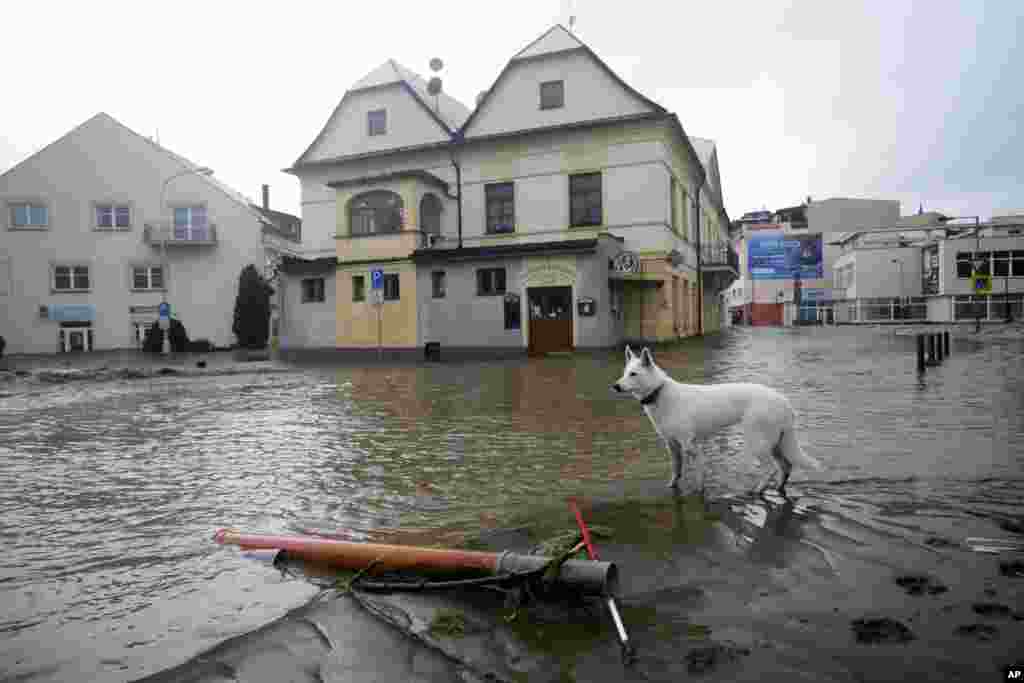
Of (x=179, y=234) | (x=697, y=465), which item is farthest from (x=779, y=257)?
(x=697, y=465)

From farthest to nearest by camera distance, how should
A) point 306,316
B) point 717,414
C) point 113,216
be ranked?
point 113,216 → point 306,316 → point 717,414

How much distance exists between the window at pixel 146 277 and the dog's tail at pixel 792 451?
4353 cm

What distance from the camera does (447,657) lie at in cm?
311

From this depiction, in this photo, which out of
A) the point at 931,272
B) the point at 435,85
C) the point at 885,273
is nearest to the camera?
the point at 435,85

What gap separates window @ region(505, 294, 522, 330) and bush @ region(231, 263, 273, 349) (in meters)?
20.7

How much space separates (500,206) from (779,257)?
53.9m

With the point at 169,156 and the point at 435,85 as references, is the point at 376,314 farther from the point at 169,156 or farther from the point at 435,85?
the point at 169,156

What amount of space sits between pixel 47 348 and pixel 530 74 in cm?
3259

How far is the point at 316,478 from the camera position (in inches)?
270

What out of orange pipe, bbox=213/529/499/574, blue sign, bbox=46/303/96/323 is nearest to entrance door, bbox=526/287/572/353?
orange pipe, bbox=213/529/499/574

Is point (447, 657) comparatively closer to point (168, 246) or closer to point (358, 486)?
point (358, 486)

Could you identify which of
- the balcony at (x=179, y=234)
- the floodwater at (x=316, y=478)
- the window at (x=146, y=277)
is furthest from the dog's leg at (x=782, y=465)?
the window at (x=146, y=277)

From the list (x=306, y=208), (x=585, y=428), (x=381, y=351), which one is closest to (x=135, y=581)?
(x=585, y=428)

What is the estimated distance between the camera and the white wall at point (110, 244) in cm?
4081
